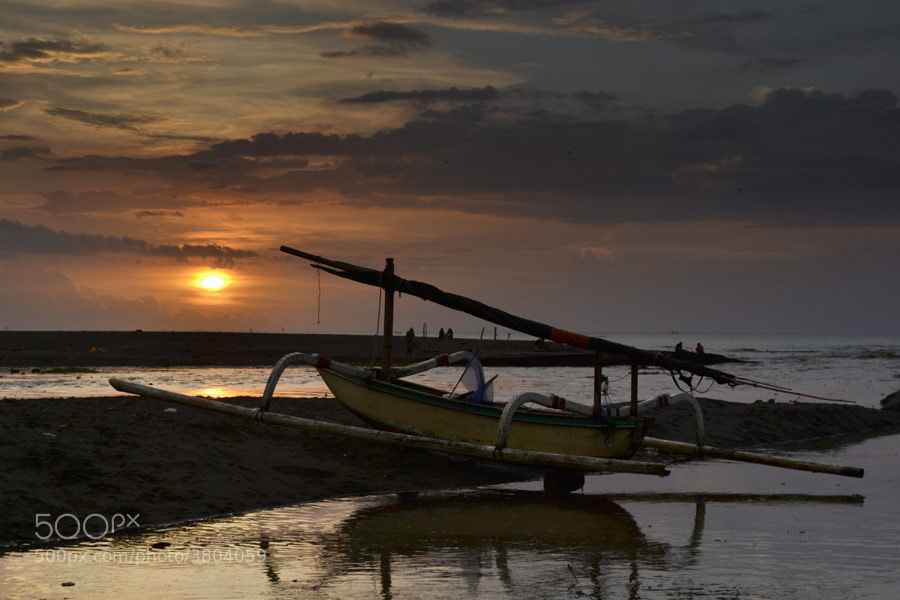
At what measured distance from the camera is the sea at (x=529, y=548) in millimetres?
11297

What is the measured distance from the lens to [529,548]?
13.6 meters

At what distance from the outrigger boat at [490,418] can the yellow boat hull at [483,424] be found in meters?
0.02

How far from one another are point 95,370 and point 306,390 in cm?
1854

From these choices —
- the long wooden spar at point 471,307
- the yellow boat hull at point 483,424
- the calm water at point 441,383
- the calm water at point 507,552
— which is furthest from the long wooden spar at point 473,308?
the calm water at point 441,383

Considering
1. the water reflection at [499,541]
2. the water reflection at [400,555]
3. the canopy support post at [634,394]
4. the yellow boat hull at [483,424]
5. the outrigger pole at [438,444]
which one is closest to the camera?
the water reflection at [400,555]

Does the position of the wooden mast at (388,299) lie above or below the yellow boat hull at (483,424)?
above

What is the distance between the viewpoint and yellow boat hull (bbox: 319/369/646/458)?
19.2m

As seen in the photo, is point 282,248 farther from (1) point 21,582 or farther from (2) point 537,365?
(2) point 537,365

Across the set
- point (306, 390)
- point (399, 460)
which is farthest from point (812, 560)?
point (306, 390)

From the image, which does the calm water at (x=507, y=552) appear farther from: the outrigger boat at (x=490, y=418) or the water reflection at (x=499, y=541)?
the outrigger boat at (x=490, y=418)

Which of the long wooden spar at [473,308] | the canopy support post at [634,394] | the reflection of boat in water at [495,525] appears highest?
the long wooden spar at [473,308]

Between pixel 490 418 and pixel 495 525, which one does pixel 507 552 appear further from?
pixel 490 418

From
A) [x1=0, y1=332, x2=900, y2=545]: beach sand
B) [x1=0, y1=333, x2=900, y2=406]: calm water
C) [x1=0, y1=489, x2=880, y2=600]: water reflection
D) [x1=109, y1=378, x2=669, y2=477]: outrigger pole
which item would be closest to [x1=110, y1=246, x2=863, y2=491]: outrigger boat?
[x1=109, y1=378, x2=669, y2=477]: outrigger pole

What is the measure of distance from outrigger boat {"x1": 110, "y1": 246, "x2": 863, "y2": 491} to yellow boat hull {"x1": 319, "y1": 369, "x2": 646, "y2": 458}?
0.8 inches
